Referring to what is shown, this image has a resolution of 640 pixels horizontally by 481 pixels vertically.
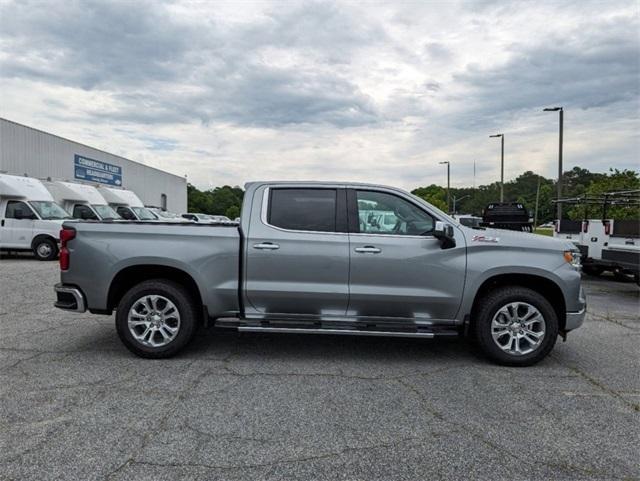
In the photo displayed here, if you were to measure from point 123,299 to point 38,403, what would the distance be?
133 cm

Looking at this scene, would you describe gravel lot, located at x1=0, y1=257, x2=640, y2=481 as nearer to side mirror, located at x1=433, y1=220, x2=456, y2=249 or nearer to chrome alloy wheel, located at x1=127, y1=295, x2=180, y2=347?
chrome alloy wheel, located at x1=127, y1=295, x2=180, y2=347

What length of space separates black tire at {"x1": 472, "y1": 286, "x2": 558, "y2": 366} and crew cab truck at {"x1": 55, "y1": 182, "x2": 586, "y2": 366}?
0.01 m

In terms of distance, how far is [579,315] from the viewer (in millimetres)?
4816

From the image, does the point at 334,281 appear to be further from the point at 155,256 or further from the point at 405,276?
the point at 155,256

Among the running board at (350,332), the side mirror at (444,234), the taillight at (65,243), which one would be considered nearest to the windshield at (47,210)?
the taillight at (65,243)

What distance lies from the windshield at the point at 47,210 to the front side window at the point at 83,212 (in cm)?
260

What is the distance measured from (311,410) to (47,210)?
14187mm

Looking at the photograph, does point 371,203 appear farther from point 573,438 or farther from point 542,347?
point 573,438

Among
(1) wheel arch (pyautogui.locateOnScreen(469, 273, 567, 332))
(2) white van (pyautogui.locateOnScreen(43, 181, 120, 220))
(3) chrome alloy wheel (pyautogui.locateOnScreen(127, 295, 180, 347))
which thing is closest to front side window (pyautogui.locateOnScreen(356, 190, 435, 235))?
(1) wheel arch (pyautogui.locateOnScreen(469, 273, 567, 332))

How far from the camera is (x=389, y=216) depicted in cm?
497

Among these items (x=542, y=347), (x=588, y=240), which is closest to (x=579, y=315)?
(x=542, y=347)

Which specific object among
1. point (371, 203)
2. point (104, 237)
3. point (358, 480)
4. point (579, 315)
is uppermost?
point (371, 203)

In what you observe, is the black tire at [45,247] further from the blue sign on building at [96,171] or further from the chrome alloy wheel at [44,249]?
the blue sign on building at [96,171]

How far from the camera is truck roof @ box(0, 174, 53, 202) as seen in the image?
1423cm
